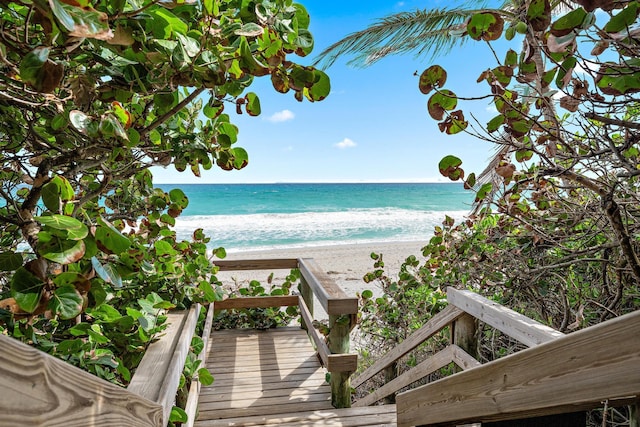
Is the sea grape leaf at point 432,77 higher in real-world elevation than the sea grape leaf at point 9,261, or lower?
higher

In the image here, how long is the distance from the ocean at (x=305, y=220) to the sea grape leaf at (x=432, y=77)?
6.08 metres

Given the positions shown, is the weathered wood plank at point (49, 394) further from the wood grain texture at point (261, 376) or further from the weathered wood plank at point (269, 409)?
the weathered wood plank at point (269, 409)

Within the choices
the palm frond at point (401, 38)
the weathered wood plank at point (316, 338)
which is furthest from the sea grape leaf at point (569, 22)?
the palm frond at point (401, 38)

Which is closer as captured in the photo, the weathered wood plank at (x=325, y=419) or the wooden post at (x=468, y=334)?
the wooden post at (x=468, y=334)

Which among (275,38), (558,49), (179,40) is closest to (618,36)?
(558,49)

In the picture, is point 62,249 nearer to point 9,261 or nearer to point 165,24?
point 9,261

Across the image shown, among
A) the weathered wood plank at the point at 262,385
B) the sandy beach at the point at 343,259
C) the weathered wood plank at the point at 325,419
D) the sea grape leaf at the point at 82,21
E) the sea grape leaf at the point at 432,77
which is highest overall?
the sandy beach at the point at 343,259

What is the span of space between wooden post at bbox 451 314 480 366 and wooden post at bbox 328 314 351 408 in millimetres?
823

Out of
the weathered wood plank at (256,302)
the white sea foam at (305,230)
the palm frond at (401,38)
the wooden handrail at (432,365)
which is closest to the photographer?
the wooden handrail at (432,365)

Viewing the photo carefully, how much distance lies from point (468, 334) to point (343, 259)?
34.3 feet

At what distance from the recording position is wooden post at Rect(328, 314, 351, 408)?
2531 mm

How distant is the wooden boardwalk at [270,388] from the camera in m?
2.30

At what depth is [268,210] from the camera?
3228cm

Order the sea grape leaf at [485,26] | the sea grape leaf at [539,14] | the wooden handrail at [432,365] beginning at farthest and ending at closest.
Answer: the wooden handrail at [432,365], the sea grape leaf at [485,26], the sea grape leaf at [539,14]
